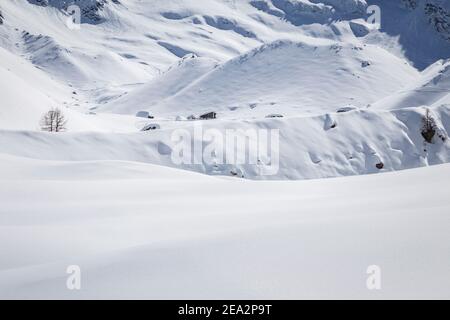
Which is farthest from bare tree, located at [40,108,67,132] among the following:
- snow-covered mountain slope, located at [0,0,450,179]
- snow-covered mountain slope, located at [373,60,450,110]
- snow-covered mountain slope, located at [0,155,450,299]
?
snow-covered mountain slope, located at [373,60,450,110]

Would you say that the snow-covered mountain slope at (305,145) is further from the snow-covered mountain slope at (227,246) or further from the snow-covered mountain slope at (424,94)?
the snow-covered mountain slope at (227,246)

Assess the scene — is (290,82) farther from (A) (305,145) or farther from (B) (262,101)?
(A) (305,145)

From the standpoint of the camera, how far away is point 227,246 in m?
3.81

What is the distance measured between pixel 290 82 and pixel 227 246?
7375 cm

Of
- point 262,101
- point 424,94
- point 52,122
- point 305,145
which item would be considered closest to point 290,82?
point 262,101

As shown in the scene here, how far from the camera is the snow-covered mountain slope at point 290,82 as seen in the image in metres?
68.1

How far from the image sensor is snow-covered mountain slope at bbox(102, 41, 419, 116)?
224 feet

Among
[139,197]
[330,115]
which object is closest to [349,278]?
[139,197]

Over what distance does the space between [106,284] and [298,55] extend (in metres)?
83.6

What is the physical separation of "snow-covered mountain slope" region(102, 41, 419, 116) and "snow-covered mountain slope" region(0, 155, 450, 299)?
55867 millimetres

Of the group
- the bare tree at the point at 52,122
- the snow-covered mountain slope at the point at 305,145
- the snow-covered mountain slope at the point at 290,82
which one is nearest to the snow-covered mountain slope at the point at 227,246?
the snow-covered mountain slope at the point at 305,145
